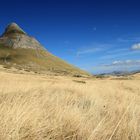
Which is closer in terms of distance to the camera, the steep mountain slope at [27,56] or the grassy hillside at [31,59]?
the grassy hillside at [31,59]

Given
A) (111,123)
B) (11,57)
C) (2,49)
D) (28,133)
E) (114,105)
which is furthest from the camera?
(2,49)

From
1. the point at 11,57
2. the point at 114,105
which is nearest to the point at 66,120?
the point at 114,105

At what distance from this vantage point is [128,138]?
3947 millimetres

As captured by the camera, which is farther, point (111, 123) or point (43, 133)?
point (111, 123)

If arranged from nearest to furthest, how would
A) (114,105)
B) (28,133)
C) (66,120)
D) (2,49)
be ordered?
1. (28,133)
2. (66,120)
3. (114,105)
4. (2,49)

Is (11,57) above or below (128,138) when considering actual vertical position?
above

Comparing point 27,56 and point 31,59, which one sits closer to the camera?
point 31,59

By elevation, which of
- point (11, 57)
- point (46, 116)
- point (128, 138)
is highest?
point (11, 57)

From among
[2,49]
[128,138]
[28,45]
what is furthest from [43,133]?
[28,45]

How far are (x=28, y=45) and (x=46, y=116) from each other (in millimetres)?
191834

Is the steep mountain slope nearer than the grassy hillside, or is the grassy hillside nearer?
the grassy hillside

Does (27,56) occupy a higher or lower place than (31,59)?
higher

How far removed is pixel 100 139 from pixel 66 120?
689 millimetres

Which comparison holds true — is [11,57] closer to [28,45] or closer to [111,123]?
[28,45]
